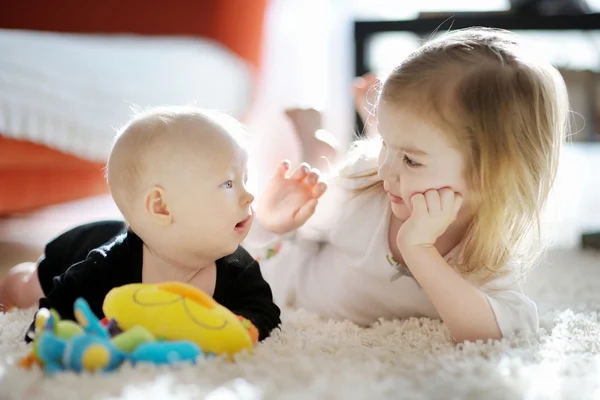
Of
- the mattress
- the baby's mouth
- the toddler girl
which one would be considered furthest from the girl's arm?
the mattress

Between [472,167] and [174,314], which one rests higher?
[472,167]

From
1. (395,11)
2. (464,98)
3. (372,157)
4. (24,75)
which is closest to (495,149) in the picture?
(464,98)

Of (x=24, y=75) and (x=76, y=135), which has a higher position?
(x=24, y=75)

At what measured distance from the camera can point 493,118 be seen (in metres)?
0.84

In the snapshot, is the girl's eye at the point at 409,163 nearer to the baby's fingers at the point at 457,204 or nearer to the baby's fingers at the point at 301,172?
the baby's fingers at the point at 457,204

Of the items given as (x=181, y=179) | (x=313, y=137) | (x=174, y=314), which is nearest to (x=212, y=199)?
(x=181, y=179)

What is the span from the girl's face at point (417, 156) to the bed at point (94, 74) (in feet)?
1.14

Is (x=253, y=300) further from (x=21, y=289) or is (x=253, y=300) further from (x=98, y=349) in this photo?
(x=21, y=289)

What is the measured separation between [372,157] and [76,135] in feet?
2.57

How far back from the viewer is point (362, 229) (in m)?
1.09

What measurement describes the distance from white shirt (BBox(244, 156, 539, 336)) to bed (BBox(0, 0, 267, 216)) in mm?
274

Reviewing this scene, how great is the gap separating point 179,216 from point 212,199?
5cm

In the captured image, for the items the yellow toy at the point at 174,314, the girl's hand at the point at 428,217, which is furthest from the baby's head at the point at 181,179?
the girl's hand at the point at 428,217

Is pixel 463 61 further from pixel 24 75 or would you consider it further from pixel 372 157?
pixel 24 75
